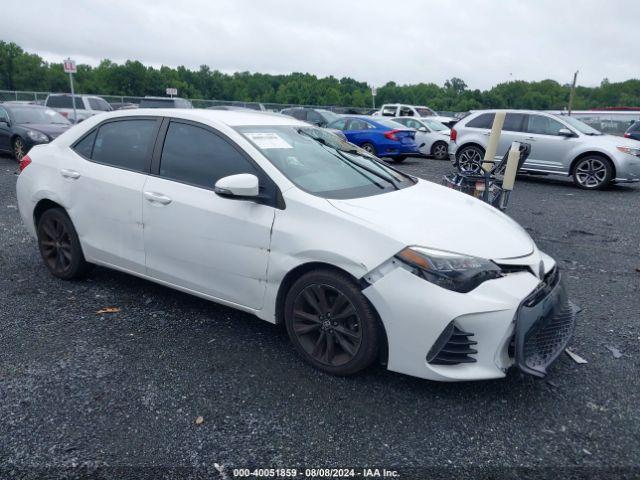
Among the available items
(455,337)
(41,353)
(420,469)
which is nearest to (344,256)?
(455,337)

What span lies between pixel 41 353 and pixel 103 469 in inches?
53.5

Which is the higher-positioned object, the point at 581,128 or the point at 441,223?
the point at 581,128

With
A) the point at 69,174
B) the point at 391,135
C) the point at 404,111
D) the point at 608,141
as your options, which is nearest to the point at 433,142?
the point at 391,135

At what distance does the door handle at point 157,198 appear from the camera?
3.68m

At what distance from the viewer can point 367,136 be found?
15.0m

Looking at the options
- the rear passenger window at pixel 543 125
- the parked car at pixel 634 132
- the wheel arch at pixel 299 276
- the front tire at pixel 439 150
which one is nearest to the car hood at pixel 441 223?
the wheel arch at pixel 299 276

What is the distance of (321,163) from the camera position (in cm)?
375

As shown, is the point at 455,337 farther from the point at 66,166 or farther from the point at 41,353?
the point at 66,166

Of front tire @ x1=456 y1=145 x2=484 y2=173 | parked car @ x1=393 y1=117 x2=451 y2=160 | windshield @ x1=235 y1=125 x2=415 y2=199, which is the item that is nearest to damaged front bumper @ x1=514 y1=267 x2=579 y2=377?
windshield @ x1=235 y1=125 x2=415 y2=199

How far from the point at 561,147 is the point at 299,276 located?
10350mm

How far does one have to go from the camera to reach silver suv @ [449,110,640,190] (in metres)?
11.1

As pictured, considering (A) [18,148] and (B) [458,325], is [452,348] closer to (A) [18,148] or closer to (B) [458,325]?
(B) [458,325]

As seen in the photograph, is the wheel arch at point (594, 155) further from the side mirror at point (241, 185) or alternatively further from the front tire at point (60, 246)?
the front tire at point (60, 246)

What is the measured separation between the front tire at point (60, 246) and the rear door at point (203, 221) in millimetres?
985
